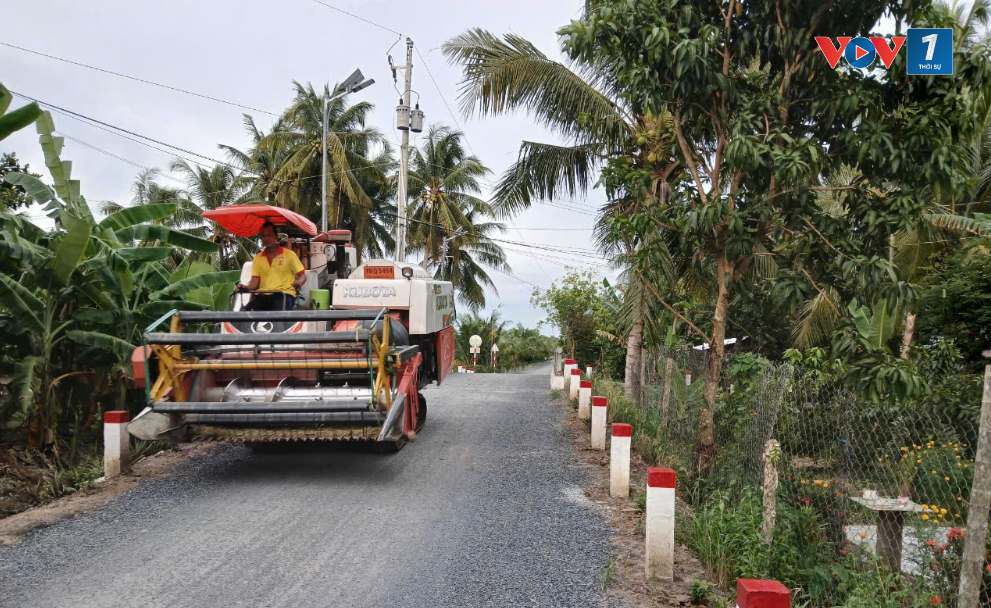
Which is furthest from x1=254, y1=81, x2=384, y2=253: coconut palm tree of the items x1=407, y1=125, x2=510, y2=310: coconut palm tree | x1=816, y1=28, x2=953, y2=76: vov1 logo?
x1=816, y1=28, x2=953, y2=76: vov1 logo

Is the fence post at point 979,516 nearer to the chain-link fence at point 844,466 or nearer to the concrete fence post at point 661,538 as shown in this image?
the chain-link fence at point 844,466

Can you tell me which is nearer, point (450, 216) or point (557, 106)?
point (557, 106)

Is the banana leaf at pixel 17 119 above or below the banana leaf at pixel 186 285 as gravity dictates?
above

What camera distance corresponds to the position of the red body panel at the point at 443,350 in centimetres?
1074

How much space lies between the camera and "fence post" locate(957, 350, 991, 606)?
397 centimetres

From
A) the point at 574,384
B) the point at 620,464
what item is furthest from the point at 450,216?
the point at 620,464

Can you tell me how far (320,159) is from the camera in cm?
2841

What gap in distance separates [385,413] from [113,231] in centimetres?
449

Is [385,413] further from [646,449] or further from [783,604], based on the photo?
[783,604]

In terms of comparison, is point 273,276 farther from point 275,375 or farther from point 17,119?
point 17,119

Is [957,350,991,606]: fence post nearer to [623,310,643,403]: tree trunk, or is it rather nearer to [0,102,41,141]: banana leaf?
[0,102,41,141]: banana leaf

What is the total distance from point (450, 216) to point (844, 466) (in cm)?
2742

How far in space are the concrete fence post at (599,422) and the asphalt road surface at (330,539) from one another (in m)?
0.76

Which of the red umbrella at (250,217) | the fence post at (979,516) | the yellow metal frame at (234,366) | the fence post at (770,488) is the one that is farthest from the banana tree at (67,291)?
the fence post at (979,516)
